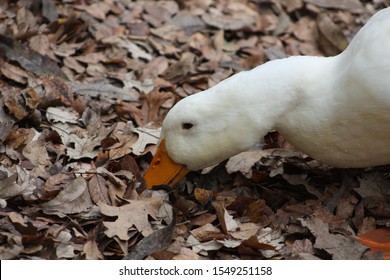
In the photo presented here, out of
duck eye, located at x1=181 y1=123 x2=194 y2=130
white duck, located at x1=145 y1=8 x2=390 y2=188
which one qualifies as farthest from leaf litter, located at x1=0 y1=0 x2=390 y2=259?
duck eye, located at x1=181 y1=123 x2=194 y2=130

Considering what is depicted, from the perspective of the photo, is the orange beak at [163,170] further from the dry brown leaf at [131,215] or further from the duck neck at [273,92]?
the duck neck at [273,92]

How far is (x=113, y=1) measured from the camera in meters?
7.15

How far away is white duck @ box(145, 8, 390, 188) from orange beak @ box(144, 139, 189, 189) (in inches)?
2.7

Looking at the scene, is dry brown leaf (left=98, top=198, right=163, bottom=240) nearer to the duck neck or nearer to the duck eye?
the duck eye

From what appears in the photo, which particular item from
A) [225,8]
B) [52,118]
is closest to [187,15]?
[225,8]

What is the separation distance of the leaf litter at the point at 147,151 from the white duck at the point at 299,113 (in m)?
0.35

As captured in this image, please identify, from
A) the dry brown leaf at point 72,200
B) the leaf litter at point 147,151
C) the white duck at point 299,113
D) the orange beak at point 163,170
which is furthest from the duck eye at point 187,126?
the dry brown leaf at point 72,200

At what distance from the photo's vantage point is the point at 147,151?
202 inches

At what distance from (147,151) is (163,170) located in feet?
1.19

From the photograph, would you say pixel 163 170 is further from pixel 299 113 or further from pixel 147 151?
pixel 299 113

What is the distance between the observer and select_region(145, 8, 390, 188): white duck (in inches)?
171
